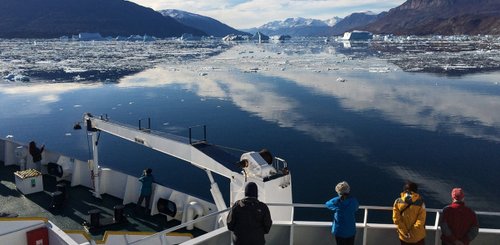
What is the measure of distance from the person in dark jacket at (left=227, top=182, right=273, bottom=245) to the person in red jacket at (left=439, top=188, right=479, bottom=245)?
2080 millimetres

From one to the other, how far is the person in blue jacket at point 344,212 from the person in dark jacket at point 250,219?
0.86 meters

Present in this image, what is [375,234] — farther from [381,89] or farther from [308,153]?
[381,89]

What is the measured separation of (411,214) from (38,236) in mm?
5200

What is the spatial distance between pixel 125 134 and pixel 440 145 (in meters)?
16.2

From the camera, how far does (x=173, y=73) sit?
171ft

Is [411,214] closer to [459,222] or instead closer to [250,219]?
[459,222]

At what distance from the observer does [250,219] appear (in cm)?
463

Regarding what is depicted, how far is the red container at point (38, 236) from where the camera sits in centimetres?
605

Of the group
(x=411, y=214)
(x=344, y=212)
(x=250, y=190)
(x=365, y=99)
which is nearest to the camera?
(x=250, y=190)

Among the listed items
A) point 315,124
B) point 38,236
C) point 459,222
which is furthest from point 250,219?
point 315,124

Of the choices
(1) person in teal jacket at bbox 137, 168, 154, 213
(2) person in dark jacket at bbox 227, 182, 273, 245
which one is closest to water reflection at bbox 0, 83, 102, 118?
(1) person in teal jacket at bbox 137, 168, 154, 213

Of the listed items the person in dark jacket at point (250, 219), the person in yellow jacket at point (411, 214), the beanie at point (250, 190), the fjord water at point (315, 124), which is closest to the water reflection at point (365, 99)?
the fjord water at point (315, 124)

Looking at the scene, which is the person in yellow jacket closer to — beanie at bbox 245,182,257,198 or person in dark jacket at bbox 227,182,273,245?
person in dark jacket at bbox 227,182,273,245

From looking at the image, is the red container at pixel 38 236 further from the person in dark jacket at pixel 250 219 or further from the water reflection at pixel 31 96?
Result: the water reflection at pixel 31 96
